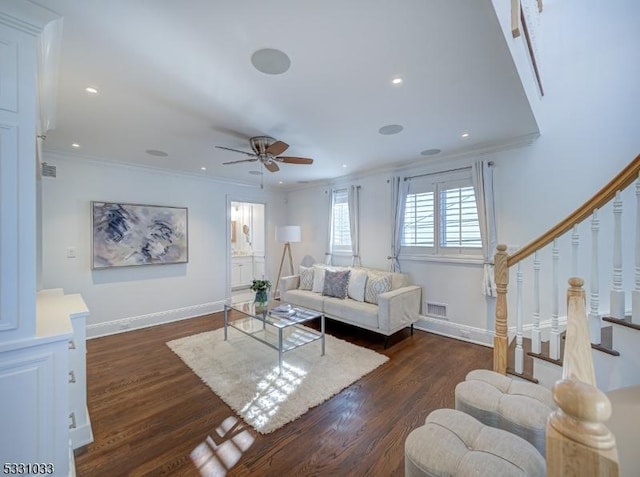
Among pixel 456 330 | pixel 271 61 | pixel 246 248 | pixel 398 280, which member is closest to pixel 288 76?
pixel 271 61

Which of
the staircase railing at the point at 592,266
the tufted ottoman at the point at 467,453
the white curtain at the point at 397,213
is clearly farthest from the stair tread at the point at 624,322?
the white curtain at the point at 397,213

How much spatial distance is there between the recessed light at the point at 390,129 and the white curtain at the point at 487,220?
1299 millimetres

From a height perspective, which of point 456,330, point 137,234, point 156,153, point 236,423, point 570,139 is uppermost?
point 156,153

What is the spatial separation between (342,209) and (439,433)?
4255mm

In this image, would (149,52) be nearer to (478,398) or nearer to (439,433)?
(439,433)

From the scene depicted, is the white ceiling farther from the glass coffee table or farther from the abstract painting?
the glass coffee table

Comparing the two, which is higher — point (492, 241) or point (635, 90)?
point (635, 90)

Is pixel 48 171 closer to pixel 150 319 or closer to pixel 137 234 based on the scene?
pixel 137 234

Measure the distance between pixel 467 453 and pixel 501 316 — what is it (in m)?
1.43

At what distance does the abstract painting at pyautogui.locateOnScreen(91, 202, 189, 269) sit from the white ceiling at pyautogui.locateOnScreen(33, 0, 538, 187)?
0.95m

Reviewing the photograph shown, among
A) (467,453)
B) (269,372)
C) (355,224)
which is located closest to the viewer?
(467,453)

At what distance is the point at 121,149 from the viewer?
137 inches

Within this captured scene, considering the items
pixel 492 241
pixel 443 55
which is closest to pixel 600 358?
pixel 492 241

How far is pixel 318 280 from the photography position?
4.61 m
